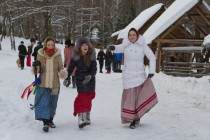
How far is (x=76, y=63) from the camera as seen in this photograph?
25.0 ft

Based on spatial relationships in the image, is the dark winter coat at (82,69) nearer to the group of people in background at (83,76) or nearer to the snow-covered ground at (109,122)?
the group of people in background at (83,76)

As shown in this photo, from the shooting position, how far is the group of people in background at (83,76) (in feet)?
24.0

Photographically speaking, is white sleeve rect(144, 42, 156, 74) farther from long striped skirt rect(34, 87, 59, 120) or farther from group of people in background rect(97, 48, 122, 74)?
group of people in background rect(97, 48, 122, 74)

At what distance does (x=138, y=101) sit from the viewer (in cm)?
774

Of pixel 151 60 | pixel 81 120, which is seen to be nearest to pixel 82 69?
pixel 81 120

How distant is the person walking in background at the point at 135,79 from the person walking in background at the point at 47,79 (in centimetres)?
Result: 112

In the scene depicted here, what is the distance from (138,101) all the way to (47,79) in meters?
1.73

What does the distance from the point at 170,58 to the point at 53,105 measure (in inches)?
810

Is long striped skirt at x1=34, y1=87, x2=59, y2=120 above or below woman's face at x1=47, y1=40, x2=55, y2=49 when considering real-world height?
below

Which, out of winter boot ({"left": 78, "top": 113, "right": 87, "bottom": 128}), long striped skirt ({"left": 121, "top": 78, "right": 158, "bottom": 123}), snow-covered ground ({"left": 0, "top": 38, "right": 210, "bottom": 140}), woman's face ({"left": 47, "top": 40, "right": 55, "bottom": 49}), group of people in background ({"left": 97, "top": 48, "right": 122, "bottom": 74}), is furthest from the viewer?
group of people in background ({"left": 97, "top": 48, "right": 122, "bottom": 74})

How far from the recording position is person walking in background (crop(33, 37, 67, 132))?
285 inches

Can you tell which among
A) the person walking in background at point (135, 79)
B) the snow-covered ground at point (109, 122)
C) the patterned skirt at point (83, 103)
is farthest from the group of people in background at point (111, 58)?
the patterned skirt at point (83, 103)

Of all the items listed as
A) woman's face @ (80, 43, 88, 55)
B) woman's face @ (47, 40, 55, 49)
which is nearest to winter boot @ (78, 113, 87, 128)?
woman's face @ (80, 43, 88, 55)

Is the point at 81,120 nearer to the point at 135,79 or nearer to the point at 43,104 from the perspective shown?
the point at 43,104
